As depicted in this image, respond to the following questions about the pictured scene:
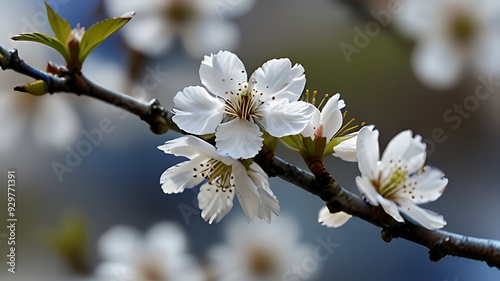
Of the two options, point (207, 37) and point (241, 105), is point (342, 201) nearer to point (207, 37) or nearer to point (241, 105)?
point (241, 105)

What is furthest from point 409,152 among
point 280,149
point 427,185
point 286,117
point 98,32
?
point 280,149

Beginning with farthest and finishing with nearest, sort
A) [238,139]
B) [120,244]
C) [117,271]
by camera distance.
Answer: [120,244] < [117,271] < [238,139]

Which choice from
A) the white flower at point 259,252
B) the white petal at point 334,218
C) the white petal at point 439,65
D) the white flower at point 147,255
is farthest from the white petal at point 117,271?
the white petal at point 439,65

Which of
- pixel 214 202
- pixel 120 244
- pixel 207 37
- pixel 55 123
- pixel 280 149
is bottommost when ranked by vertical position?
pixel 120 244

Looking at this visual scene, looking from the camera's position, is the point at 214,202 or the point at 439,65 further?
the point at 439,65

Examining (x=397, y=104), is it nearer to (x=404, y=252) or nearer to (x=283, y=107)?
(x=404, y=252)
